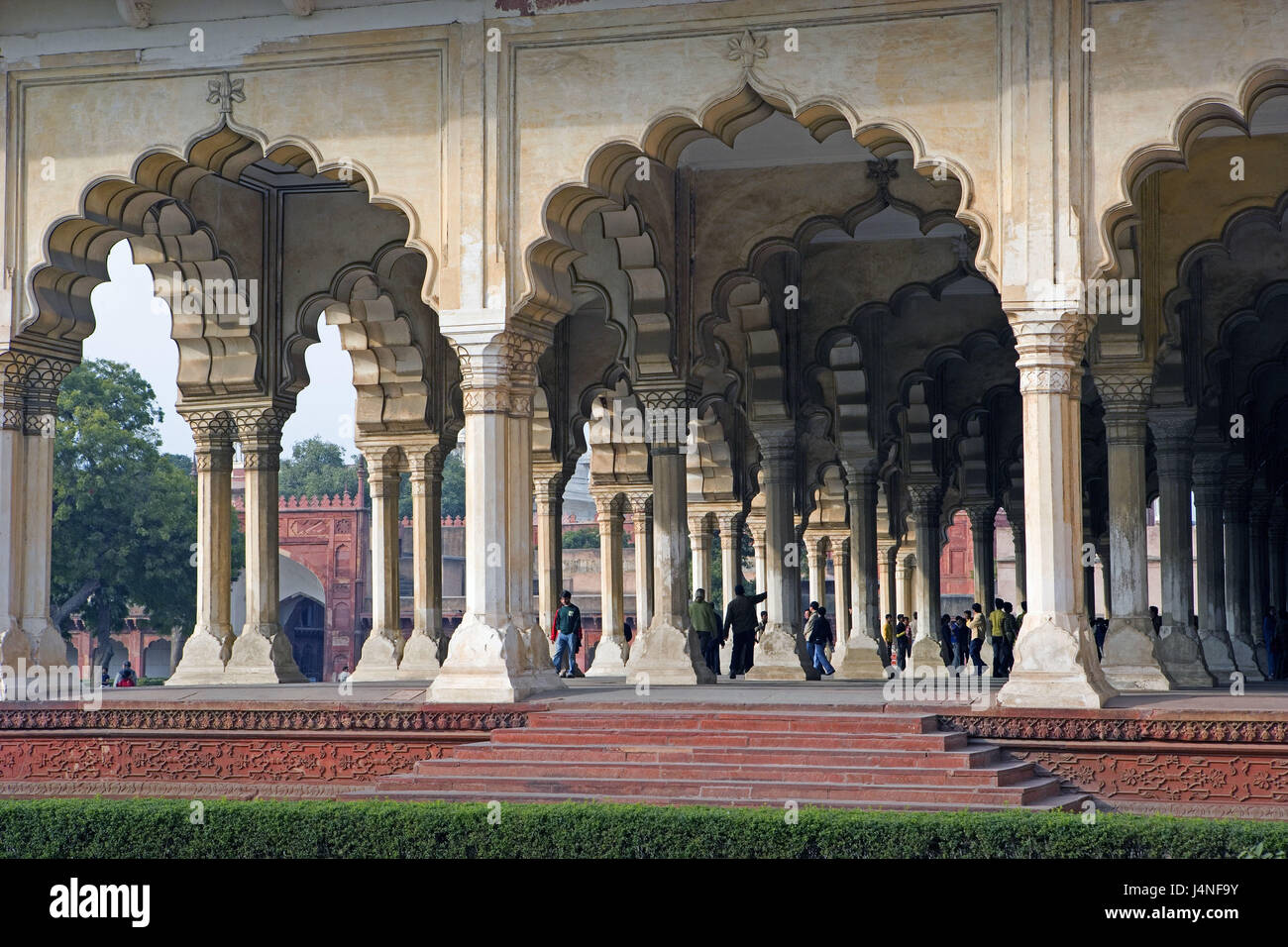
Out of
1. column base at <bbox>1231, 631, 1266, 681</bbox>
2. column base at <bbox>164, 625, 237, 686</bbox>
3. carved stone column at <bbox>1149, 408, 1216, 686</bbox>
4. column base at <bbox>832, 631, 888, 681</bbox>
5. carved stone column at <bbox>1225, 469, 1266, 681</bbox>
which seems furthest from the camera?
carved stone column at <bbox>1225, 469, 1266, 681</bbox>

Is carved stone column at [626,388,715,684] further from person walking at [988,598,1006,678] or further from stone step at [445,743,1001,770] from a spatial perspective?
person walking at [988,598,1006,678]

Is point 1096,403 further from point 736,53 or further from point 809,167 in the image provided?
point 736,53

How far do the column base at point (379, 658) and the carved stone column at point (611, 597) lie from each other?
2919 millimetres

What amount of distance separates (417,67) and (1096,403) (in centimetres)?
1356

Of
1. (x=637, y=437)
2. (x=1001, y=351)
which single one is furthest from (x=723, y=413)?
(x=1001, y=351)

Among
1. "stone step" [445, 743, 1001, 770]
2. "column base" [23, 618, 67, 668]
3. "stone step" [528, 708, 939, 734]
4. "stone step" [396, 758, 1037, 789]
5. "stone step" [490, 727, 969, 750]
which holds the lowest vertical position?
"stone step" [396, 758, 1037, 789]

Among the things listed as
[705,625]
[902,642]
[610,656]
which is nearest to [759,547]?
[902,642]

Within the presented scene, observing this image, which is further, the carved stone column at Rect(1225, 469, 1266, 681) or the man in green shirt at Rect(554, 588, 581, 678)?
the carved stone column at Rect(1225, 469, 1266, 681)

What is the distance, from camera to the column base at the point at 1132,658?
13.4m

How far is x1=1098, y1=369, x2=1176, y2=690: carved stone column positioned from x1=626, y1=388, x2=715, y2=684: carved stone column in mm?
3463

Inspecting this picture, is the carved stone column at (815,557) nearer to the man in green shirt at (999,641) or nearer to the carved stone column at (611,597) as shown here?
the carved stone column at (611,597)

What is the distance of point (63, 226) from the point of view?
12.9 metres

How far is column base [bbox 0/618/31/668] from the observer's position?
12648 millimetres

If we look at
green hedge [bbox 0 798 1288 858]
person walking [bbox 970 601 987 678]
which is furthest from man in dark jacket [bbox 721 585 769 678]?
green hedge [bbox 0 798 1288 858]
